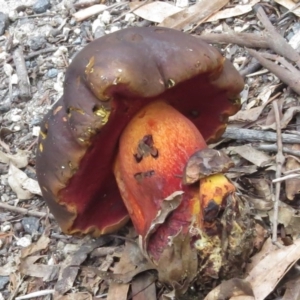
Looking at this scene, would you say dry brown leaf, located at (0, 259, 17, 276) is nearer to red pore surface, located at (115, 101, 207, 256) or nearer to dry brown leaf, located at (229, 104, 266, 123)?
red pore surface, located at (115, 101, 207, 256)

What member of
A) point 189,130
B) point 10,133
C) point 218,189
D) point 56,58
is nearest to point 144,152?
point 189,130

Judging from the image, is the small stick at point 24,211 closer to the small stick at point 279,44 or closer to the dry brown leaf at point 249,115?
the dry brown leaf at point 249,115

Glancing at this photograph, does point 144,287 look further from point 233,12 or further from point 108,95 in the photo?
point 233,12

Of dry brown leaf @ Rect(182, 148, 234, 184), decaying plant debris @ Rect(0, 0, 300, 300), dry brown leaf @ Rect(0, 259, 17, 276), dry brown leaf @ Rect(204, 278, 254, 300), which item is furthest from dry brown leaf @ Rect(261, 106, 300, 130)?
dry brown leaf @ Rect(0, 259, 17, 276)

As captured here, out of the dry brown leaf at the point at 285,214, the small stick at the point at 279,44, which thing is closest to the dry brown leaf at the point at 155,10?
the small stick at the point at 279,44

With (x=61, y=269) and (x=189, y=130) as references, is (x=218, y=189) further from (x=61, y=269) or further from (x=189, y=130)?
Answer: (x=61, y=269)

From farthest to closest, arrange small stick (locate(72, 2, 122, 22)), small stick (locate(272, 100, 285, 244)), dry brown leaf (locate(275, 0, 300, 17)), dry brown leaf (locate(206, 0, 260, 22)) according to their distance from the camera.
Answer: small stick (locate(72, 2, 122, 22))
dry brown leaf (locate(206, 0, 260, 22))
dry brown leaf (locate(275, 0, 300, 17))
small stick (locate(272, 100, 285, 244))

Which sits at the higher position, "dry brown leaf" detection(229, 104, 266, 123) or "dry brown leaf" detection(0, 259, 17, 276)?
"dry brown leaf" detection(229, 104, 266, 123)
